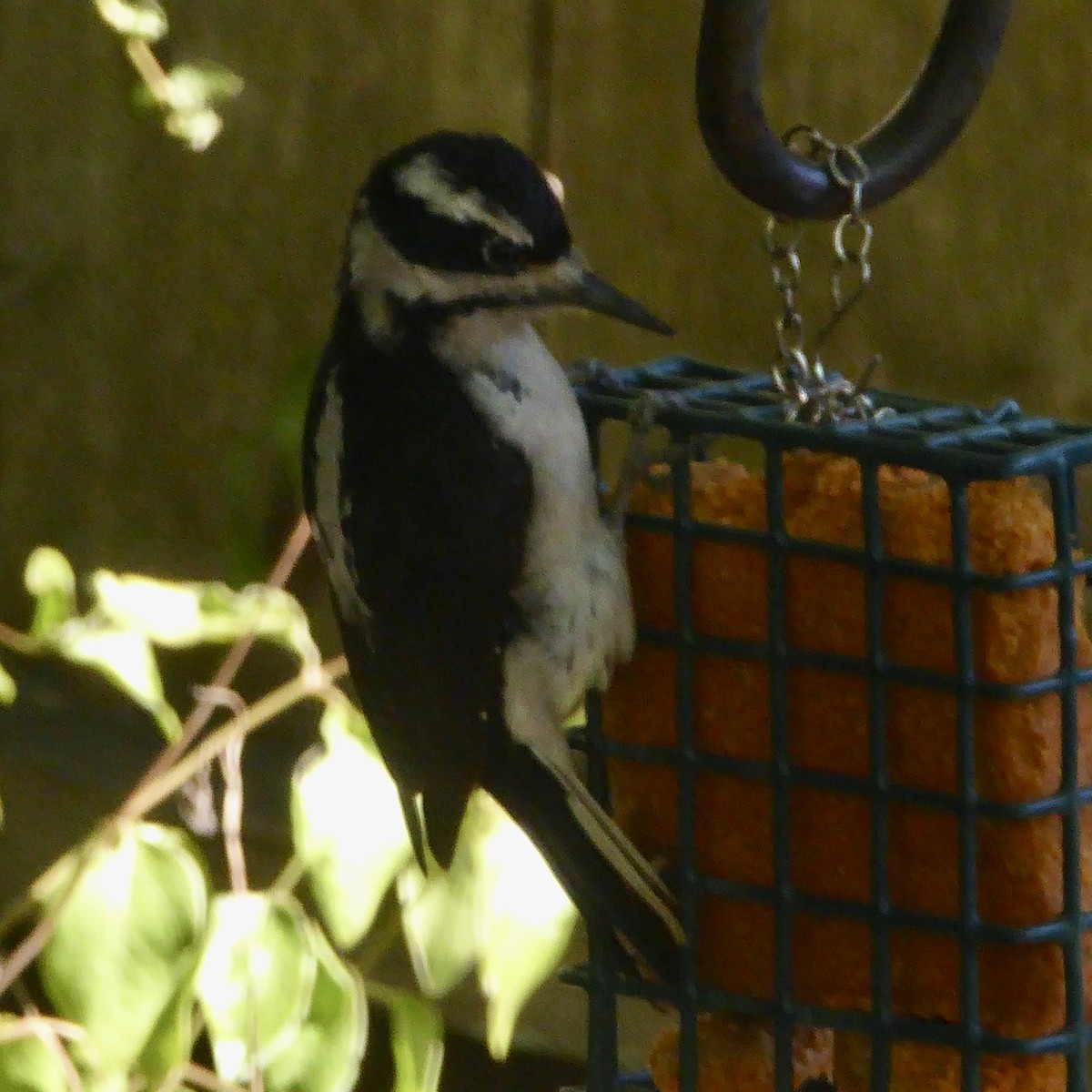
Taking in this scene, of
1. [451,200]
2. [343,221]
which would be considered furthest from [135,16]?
[451,200]

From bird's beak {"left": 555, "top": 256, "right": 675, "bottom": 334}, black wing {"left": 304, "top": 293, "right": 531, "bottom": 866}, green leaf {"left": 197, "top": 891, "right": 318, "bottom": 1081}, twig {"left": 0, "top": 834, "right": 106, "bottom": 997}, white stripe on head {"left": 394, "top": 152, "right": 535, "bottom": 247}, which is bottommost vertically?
green leaf {"left": 197, "top": 891, "right": 318, "bottom": 1081}

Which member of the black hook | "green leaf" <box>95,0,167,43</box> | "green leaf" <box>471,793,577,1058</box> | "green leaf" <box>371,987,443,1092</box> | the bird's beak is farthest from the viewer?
"green leaf" <box>95,0,167,43</box>

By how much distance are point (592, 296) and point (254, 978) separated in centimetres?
59

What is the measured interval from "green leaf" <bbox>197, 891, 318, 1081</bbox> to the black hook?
2.23 ft

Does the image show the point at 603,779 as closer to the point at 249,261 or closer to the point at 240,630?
the point at 240,630

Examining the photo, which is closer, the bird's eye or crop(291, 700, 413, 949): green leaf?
the bird's eye

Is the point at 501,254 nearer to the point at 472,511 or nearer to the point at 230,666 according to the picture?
the point at 472,511

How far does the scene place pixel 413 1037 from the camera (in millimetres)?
1320

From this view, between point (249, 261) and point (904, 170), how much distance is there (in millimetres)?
996

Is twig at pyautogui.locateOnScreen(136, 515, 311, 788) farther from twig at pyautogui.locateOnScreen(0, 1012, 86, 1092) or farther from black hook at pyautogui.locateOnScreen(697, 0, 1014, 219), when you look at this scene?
black hook at pyautogui.locateOnScreen(697, 0, 1014, 219)

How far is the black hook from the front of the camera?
0.73 metres

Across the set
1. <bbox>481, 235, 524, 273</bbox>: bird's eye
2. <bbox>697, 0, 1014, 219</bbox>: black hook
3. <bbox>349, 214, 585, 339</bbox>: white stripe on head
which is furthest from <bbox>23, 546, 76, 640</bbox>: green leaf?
<bbox>697, 0, 1014, 219</bbox>: black hook

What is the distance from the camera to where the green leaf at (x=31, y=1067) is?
4.39ft

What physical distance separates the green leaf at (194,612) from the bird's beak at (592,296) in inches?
19.7
